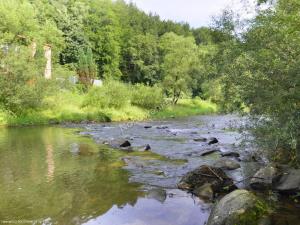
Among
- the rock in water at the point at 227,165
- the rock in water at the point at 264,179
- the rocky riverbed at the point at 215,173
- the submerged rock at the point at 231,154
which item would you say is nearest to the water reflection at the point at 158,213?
the rocky riverbed at the point at 215,173

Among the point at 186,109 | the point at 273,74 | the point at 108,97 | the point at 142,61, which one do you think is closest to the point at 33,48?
the point at 108,97

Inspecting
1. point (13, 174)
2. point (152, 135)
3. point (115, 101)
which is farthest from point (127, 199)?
point (115, 101)

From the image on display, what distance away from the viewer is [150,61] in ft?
244

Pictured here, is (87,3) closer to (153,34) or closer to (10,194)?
(153,34)

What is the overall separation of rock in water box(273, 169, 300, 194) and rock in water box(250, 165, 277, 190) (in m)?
0.19

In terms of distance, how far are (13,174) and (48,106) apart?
24181 mm

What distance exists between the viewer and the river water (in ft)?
Result: 29.6

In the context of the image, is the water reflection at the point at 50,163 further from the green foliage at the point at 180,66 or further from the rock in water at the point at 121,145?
the green foliage at the point at 180,66

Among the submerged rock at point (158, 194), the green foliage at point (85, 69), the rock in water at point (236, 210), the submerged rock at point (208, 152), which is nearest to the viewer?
the rock in water at point (236, 210)

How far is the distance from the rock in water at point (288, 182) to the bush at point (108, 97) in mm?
30759

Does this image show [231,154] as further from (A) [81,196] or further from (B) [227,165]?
(A) [81,196]

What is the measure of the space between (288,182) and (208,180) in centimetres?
233

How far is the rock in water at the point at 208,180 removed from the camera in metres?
11.0

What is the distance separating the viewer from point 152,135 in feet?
83.5
